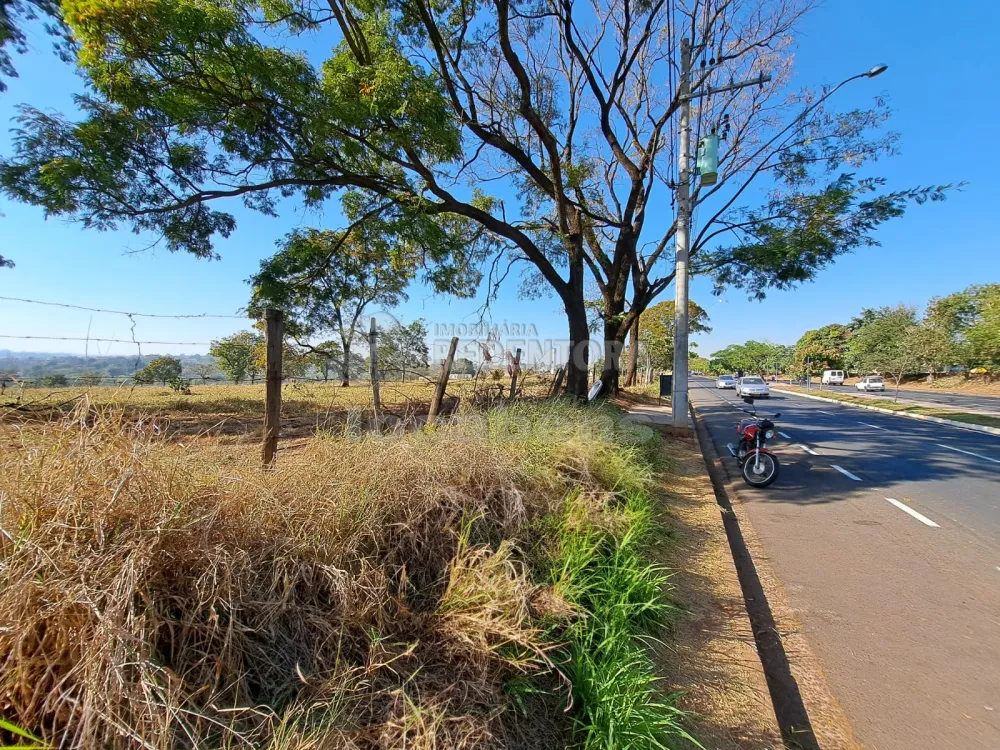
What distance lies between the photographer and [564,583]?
254 cm

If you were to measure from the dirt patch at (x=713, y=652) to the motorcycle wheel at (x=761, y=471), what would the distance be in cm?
280

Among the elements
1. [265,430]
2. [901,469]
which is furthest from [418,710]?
[901,469]

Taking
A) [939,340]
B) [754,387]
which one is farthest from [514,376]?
[939,340]

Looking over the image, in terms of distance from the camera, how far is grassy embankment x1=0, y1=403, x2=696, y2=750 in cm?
137

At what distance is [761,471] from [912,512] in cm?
177

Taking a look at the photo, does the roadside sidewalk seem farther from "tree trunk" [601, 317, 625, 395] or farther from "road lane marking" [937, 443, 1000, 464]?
"tree trunk" [601, 317, 625, 395]

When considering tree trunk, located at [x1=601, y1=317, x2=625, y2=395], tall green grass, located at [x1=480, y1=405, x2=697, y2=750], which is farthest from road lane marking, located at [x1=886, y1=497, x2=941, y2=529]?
tree trunk, located at [x1=601, y1=317, x2=625, y2=395]

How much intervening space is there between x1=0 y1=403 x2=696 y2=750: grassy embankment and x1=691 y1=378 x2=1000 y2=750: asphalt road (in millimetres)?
1281

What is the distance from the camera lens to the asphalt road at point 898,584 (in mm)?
2328

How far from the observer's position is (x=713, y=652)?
2619 millimetres

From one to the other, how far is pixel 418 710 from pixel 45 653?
1251mm

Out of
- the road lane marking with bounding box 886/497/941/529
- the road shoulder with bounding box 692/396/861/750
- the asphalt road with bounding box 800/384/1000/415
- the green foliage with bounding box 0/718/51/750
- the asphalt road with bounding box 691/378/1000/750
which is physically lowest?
the road shoulder with bounding box 692/396/861/750

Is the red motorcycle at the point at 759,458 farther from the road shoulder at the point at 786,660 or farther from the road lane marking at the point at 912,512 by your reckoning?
the road shoulder at the point at 786,660

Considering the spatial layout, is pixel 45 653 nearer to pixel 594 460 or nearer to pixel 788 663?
pixel 788 663
